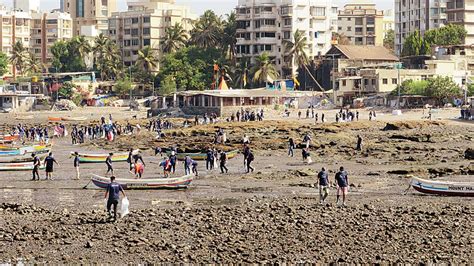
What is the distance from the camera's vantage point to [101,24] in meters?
165

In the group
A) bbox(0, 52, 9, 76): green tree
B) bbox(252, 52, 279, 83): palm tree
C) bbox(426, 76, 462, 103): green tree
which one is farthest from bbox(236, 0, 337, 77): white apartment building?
bbox(0, 52, 9, 76): green tree

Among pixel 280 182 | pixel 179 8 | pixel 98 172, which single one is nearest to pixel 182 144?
pixel 98 172

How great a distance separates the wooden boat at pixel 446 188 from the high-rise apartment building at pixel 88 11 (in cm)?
13464

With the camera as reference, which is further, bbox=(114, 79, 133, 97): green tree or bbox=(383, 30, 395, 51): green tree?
bbox=(383, 30, 395, 51): green tree

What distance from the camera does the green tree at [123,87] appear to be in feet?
405

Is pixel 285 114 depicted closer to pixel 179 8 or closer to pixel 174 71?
pixel 174 71

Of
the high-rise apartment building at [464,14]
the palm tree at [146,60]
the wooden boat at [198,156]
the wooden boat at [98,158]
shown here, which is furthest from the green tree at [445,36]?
the wooden boat at [98,158]

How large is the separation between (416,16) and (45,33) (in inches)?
2280

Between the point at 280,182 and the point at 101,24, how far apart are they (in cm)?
12830

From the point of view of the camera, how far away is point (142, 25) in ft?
460

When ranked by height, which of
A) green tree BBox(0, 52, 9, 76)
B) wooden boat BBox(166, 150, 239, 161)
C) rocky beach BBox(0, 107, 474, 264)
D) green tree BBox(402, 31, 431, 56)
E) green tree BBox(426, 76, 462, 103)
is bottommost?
rocky beach BBox(0, 107, 474, 264)

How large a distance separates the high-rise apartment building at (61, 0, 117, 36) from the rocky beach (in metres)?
118

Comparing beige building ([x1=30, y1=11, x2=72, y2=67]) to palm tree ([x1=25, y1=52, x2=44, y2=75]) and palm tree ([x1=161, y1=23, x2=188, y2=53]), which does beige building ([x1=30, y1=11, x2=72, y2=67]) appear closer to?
palm tree ([x1=25, y1=52, x2=44, y2=75])

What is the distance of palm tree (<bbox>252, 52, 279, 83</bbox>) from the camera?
368 feet
